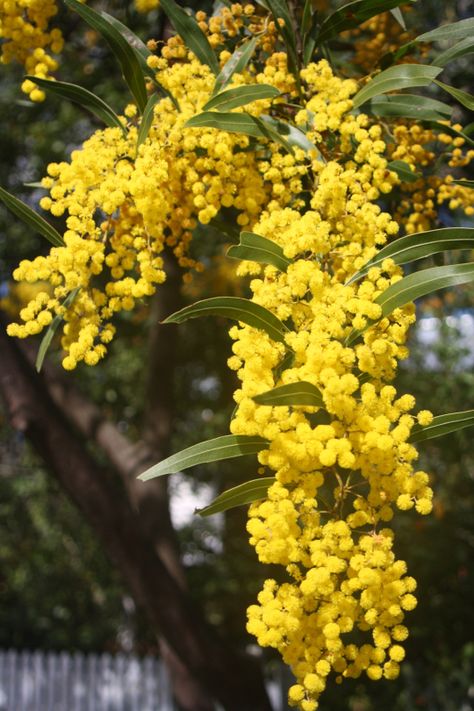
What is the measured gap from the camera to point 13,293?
7.28 metres

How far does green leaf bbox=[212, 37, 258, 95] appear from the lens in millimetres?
1560

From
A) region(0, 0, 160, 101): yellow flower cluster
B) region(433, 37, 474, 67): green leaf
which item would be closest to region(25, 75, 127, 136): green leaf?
region(0, 0, 160, 101): yellow flower cluster

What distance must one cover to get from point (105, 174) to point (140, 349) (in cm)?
635

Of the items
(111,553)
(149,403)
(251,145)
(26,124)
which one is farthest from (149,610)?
(26,124)

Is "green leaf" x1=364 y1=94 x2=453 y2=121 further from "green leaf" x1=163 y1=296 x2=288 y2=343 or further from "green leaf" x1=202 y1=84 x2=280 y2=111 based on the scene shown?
"green leaf" x1=163 y1=296 x2=288 y2=343

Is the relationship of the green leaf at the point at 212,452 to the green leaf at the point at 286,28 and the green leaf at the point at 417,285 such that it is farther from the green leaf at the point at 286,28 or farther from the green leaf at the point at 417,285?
the green leaf at the point at 286,28

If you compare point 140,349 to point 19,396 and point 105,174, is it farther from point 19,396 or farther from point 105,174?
point 105,174

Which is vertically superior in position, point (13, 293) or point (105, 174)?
point (13, 293)

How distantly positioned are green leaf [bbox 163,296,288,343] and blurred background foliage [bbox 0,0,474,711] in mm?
3780

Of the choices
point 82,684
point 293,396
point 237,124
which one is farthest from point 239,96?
point 82,684

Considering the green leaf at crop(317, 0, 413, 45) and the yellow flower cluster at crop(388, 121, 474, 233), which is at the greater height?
the green leaf at crop(317, 0, 413, 45)

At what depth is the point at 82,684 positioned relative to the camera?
6855 mm

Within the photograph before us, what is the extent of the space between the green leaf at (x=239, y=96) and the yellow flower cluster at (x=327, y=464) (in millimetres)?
300

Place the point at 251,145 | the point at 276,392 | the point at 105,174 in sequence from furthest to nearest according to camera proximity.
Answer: the point at 251,145 → the point at 105,174 → the point at 276,392
